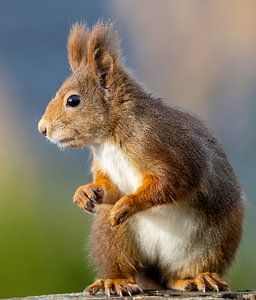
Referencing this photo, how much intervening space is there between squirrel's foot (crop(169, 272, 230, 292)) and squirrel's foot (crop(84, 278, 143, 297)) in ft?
0.36

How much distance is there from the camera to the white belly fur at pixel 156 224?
2.81 meters

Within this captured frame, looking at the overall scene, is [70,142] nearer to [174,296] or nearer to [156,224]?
[156,224]

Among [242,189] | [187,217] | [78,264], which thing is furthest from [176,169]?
[78,264]

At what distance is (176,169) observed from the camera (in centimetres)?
279

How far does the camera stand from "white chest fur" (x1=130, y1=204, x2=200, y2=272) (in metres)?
2.85

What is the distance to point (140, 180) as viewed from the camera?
2797 millimetres

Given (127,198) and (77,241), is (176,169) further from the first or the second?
(77,241)

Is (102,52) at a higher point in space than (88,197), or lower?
higher

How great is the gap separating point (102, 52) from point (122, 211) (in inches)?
15.7

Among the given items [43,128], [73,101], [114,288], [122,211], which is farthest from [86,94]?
[114,288]

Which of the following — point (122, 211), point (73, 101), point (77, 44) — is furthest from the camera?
point (77, 44)

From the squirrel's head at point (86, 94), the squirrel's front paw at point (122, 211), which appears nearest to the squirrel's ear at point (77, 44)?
the squirrel's head at point (86, 94)

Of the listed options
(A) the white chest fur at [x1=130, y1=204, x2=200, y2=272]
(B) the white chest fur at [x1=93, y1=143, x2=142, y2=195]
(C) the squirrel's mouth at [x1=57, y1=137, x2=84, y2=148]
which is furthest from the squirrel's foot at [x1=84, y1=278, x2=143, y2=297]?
(C) the squirrel's mouth at [x1=57, y1=137, x2=84, y2=148]

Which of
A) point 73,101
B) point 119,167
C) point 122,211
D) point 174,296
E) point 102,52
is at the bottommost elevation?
point 174,296
